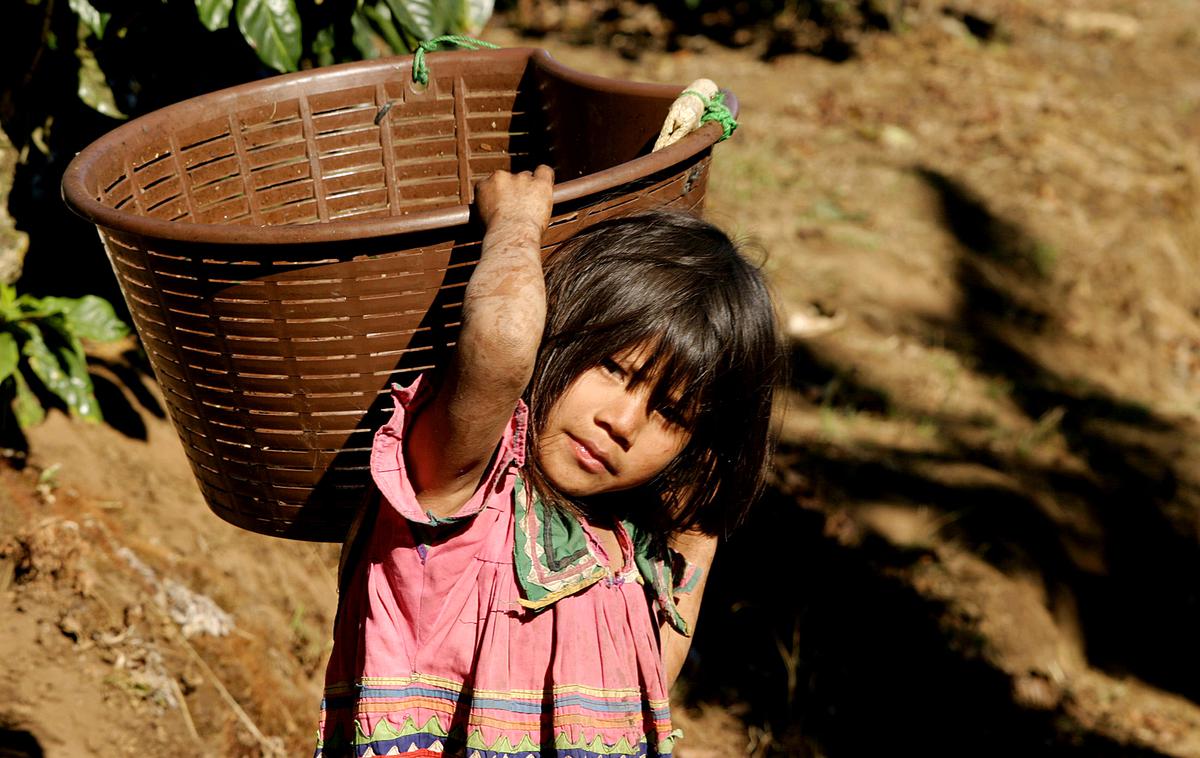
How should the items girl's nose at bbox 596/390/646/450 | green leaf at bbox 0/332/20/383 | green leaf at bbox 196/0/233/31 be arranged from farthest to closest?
green leaf at bbox 0/332/20/383, green leaf at bbox 196/0/233/31, girl's nose at bbox 596/390/646/450

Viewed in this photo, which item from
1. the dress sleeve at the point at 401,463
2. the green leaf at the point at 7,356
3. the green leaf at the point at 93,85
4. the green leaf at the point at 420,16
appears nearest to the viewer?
the dress sleeve at the point at 401,463

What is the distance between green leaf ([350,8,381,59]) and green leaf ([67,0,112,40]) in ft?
1.83

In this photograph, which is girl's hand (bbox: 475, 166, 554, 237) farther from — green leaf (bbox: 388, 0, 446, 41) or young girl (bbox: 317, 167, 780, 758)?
green leaf (bbox: 388, 0, 446, 41)

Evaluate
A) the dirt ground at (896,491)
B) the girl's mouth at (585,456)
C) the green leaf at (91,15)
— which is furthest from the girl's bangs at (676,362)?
the green leaf at (91,15)

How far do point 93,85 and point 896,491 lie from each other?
9.38 ft

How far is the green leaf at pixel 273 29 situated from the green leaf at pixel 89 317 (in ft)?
2.92

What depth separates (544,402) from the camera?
1.53 m

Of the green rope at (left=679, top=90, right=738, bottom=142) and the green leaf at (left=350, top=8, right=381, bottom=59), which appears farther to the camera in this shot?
the green leaf at (left=350, top=8, right=381, bottom=59)

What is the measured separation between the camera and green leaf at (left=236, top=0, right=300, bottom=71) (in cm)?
234

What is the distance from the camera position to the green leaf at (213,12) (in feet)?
7.51

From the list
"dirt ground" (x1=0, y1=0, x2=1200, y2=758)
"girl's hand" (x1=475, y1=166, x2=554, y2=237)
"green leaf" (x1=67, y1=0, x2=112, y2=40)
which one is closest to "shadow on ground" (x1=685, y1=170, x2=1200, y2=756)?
"dirt ground" (x1=0, y1=0, x2=1200, y2=758)

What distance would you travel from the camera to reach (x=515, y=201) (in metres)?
1.38

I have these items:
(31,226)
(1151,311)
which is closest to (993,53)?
(1151,311)

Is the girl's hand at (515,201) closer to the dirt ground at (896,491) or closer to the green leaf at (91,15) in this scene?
the dirt ground at (896,491)
